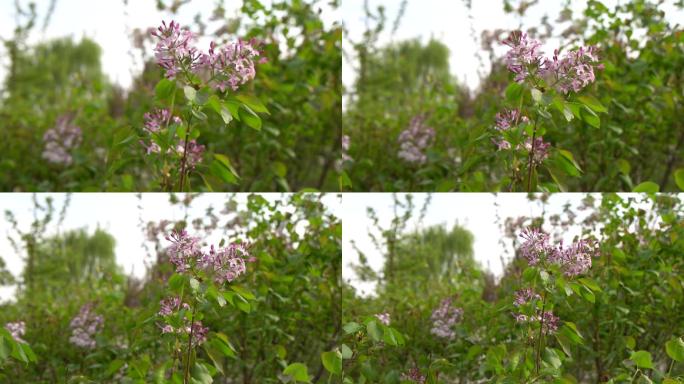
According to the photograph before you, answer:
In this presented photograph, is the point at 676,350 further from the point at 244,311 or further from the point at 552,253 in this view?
the point at 244,311

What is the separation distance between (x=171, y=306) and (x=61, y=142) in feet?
5.17

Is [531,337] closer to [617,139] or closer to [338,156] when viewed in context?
[617,139]

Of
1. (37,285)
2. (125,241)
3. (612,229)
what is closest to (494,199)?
(612,229)

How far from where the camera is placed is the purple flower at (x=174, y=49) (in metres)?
1.78

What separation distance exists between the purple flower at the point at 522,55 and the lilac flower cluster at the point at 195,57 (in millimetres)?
617

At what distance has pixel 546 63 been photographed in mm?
1921

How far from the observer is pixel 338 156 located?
124 inches

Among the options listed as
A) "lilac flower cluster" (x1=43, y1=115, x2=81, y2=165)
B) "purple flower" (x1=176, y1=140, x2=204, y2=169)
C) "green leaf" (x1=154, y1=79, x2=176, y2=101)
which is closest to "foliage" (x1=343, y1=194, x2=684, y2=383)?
"purple flower" (x1=176, y1=140, x2=204, y2=169)

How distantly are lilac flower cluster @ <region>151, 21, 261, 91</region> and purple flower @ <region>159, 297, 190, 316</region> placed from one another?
590mm

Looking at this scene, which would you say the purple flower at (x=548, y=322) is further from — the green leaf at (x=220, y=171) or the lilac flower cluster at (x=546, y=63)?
the green leaf at (x=220, y=171)

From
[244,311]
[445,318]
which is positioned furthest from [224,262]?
[445,318]

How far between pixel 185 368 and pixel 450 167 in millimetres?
1218

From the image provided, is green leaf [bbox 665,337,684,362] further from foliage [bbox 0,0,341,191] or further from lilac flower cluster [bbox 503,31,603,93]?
foliage [bbox 0,0,341,191]

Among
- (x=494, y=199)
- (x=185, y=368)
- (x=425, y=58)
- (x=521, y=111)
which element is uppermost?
(x=425, y=58)
